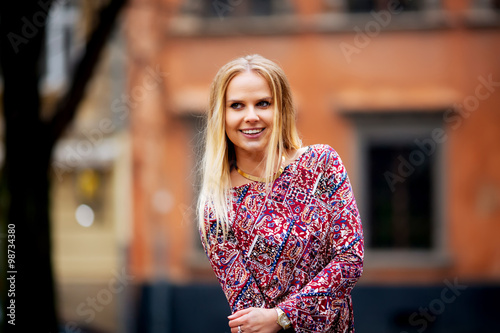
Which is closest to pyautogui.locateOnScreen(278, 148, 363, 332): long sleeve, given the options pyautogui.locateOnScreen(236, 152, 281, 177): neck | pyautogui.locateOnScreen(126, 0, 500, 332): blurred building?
pyautogui.locateOnScreen(236, 152, 281, 177): neck

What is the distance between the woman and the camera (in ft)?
8.02

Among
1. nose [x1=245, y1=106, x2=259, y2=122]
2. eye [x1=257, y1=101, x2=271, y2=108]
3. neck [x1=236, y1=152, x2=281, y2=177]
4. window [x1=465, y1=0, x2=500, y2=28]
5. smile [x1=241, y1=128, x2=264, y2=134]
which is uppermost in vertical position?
window [x1=465, y1=0, x2=500, y2=28]

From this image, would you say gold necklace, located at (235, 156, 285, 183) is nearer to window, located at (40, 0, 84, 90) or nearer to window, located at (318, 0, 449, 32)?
window, located at (318, 0, 449, 32)

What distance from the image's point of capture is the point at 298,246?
2492 mm

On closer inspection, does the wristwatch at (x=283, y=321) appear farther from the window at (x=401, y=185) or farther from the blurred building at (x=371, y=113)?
the window at (x=401, y=185)

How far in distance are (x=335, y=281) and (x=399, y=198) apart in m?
9.69

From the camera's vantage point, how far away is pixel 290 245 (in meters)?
2.49

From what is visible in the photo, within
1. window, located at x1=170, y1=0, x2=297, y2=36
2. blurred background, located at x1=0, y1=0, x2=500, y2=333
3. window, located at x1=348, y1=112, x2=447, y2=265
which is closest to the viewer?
blurred background, located at x1=0, y1=0, x2=500, y2=333

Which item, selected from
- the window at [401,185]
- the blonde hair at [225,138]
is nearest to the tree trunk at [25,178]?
the blonde hair at [225,138]

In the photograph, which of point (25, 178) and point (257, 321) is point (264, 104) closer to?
point (257, 321)

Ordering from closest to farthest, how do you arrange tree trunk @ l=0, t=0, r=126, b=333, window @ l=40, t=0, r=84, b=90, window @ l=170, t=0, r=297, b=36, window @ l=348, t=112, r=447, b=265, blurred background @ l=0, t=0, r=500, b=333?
tree trunk @ l=0, t=0, r=126, b=333
blurred background @ l=0, t=0, r=500, b=333
window @ l=348, t=112, r=447, b=265
window @ l=170, t=0, r=297, b=36
window @ l=40, t=0, r=84, b=90

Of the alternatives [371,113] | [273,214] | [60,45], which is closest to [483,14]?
[371,113]

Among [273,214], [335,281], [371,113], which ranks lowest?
[335,281]

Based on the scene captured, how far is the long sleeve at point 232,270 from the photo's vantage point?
2510 millimetres
